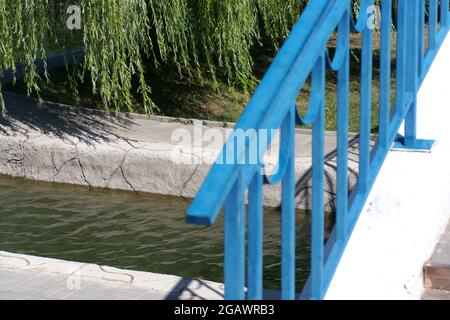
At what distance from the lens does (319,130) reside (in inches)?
104

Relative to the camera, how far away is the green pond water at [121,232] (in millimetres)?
6766

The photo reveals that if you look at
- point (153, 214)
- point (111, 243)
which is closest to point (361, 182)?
point (111, 243)

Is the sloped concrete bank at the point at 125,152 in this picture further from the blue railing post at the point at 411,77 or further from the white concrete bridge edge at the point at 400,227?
the white concrete bridge edge at the point at 400,227

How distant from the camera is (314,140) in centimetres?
263

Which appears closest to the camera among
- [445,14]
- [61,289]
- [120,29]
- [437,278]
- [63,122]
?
[437,278]

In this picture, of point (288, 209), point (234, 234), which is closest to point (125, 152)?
point (288, 209)

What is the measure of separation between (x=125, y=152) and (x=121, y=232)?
1.20 m

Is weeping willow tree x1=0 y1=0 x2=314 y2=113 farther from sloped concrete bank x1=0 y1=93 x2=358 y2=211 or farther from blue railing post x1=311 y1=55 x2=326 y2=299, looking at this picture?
blue railing post x1=311 y1=55 x2=326 y2=299

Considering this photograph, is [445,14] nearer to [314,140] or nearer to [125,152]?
[314,140]

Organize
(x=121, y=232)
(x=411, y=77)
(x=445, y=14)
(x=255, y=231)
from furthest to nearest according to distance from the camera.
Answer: (x=121, y=232)
(x=445, y=14)
(x=411, y=77)
(x=255, y=231)

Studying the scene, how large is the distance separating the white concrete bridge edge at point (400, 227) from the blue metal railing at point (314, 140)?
0.14ft

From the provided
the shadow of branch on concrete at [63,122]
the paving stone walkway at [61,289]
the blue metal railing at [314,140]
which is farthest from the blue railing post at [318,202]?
the shadow of branch on concrete at [63,122]

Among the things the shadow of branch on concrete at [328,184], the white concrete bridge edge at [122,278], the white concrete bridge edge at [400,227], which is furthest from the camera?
the shadow of branch on concrete at [328,184]

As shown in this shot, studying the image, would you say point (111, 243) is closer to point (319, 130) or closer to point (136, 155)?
point (136, 155)
